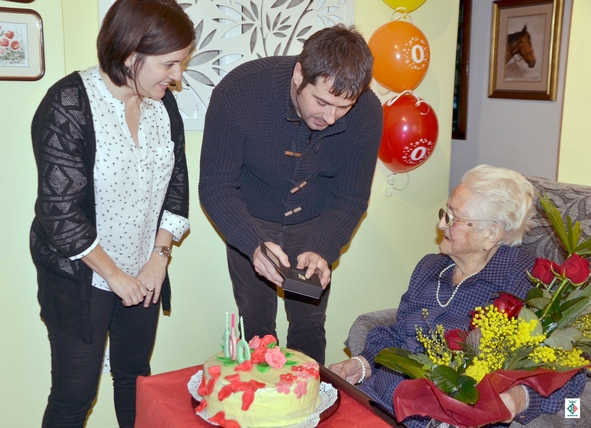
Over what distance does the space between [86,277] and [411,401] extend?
1023 mm

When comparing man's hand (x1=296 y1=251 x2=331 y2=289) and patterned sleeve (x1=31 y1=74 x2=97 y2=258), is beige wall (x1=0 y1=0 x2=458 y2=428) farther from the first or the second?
man's hand (x1=296 y1=251 x2=331 y2=289)

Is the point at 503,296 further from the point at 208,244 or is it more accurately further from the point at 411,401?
the point at 208,244

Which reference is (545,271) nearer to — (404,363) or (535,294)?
(535,294)

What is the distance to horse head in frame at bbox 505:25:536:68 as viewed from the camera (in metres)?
4.19

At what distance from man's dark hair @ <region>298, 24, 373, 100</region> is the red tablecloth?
820 millimetres


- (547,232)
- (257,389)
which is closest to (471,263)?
(547,232)

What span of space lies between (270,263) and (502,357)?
2.40 ft

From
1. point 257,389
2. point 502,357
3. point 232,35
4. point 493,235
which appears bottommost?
point 257,389

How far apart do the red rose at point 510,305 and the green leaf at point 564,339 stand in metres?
0.08

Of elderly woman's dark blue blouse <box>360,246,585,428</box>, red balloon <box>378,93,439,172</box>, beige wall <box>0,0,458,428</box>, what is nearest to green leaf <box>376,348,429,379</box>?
elderly woman's dark blue blouse <box>360,246,585,428</box>

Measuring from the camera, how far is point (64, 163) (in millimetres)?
1665

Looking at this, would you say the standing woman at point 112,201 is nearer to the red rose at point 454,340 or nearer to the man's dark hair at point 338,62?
the man's dark hair at point 338,62

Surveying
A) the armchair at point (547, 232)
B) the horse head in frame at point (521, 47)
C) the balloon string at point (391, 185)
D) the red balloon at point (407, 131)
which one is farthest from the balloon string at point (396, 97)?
the horse head in frame at point (521, 47)

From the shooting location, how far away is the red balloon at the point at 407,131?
269 centimetres
